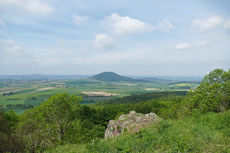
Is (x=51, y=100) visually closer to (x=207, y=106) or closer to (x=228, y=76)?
(x=207, y=106)

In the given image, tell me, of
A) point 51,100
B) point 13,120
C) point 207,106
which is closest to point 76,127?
point 51,100

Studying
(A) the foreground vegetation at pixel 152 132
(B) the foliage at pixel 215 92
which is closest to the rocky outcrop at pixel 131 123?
(A) the foreground vegetation at pixel 152 132

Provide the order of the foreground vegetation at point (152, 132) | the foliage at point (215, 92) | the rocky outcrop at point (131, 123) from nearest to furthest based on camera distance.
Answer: the foreground vegetation at point (152, 132), the rocky outcrop at point (131, 123), the foliage at point (215, 92)

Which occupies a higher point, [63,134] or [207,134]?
[207,134]

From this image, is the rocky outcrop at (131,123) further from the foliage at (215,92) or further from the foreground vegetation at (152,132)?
the foliage at (215,92)

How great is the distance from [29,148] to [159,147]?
1219cm

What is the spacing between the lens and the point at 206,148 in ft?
17.8

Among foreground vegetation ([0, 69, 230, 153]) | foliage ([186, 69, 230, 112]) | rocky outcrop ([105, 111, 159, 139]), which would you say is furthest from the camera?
foliage ([186, 69, 230, 112])

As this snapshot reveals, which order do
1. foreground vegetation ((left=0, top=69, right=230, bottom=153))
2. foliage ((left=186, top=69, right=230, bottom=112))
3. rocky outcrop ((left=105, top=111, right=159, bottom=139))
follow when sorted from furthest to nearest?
1. foliage ((left=186, top=69, right=230, bottom=112))
2. rocky outcrop ((left=105, top=111, right=159, bottom=139))
3. foreground vegetation ((left=0, top=69, right=230, bottom=153))

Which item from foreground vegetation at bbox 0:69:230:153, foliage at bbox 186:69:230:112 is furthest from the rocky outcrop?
foliage at bbox 186:69:230:112

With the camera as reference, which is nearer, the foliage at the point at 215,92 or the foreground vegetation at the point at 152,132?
the foreground vegetation at the point at 152,132

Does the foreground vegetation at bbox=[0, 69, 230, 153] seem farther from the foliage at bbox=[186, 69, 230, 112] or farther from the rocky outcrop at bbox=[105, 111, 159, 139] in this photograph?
the rocky outcrop at bbox=[105, 111, 159, 139]

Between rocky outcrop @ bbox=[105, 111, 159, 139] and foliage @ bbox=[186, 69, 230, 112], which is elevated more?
foliage @ bbox=[186, 69, 230, 112]

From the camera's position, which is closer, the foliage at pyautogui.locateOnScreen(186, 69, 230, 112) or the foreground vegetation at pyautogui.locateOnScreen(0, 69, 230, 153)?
the foreground vegetation at pyautogui.locateOnScreen(0, 69, 230, 153)
